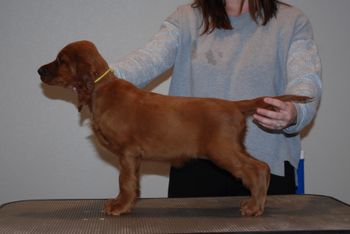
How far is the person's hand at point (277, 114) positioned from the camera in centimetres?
169

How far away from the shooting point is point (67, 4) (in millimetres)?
3129

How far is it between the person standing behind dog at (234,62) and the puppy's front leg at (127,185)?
414mm

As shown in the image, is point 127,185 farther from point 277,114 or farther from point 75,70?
point 277,114

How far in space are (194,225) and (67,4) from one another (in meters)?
2.09

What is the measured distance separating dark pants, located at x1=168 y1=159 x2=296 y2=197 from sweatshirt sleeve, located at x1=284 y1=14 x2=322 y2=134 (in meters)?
0.38

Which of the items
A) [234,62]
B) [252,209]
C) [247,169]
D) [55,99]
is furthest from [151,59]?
[55,99]

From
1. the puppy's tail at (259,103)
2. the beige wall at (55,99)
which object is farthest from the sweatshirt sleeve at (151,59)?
the beige wall at (55,99)

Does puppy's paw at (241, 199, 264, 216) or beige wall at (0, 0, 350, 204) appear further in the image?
beige wall at (0, 0, 350, 204)

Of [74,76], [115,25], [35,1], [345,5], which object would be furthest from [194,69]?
[345,5]

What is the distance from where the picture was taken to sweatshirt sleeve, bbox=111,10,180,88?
2.01 metres

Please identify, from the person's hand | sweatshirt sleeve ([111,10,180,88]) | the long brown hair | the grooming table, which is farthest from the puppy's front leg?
the long brown hair

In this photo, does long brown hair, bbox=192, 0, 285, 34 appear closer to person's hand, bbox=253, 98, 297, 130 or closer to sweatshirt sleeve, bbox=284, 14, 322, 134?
sweatshirt sleeve, bbox=284, 14, 322, 134

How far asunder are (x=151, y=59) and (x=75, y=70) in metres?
0.45

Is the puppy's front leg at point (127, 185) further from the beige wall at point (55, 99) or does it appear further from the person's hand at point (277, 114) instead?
the beige wall at point (55, 99)
